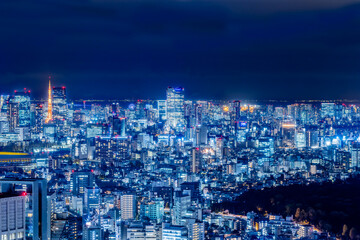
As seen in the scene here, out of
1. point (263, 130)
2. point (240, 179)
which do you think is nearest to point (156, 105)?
point (263, 130)

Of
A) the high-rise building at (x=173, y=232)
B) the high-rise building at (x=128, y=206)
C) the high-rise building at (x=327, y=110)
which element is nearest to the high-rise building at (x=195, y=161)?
the high-rise building at (x=128, y=206)

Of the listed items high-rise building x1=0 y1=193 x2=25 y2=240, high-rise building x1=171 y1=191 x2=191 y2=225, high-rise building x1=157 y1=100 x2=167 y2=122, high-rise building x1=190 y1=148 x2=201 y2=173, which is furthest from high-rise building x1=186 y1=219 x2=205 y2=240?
high-rise building x1=157 y1=100 x2=167 y2=122

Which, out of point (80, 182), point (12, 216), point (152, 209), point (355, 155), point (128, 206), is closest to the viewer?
point (12, 216)

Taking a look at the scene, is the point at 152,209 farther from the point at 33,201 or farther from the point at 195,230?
the point at 33,201

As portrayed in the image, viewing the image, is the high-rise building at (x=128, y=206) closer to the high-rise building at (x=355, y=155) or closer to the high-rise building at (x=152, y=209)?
the high-rise building at (x=152, y=209)

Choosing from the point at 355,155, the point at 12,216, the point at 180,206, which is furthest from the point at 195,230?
the point at 355,155

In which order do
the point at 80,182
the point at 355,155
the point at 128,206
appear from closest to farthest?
the point at 128,206, the point at 80,182, the point at 355,155

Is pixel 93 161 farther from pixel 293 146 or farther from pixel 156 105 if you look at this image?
pixel 156 105

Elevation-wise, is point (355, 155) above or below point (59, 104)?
below

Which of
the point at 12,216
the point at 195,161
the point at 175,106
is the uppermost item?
the point at 175,106
